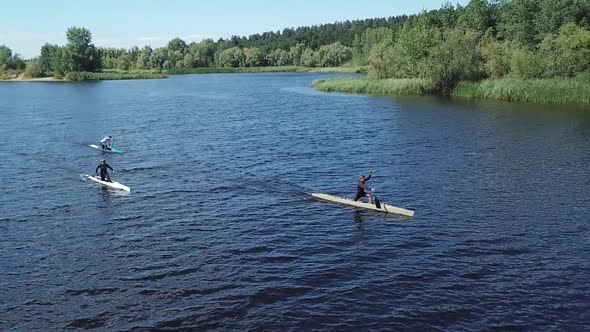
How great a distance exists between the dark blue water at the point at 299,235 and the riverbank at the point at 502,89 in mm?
24453

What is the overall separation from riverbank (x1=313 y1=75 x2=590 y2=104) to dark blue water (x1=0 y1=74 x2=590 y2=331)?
80.2 ft

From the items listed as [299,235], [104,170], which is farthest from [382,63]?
[299,235]

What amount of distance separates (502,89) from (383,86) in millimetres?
26151

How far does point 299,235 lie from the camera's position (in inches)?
1195

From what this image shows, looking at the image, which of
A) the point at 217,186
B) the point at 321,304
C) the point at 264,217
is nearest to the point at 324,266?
the point at 321,304

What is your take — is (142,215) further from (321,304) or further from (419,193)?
(419,193)

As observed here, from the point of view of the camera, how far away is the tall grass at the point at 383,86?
10600cm

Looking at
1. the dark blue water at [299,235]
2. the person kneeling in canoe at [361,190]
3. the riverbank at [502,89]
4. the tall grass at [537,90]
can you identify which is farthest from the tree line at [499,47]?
the person kneeling in canoe at [361,190]

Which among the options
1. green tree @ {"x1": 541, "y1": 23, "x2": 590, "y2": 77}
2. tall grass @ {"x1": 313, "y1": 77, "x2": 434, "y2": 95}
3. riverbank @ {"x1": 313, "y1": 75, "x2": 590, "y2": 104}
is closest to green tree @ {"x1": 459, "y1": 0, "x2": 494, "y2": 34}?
tall grass @ {"x1": 313, "y1": 77, "x2": 434, "y2": 95}

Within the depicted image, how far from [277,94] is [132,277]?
10217 centimetres

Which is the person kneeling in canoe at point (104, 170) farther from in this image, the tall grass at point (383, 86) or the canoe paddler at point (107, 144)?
the tall grass at point (383, 86)

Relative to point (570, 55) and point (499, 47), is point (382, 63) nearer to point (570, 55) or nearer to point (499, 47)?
point (499, 47)

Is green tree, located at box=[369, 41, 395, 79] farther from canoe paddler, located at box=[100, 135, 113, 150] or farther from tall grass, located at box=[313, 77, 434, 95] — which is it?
canoe paddler, located at box=[100, 135, 113, 150]

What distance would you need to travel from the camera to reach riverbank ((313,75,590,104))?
8425 centimetres
